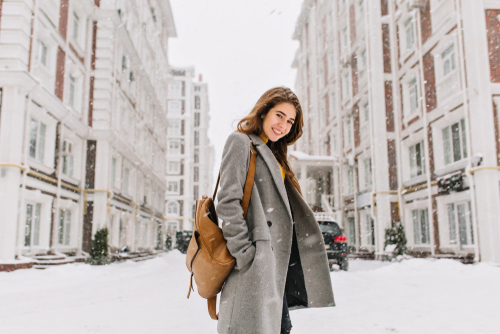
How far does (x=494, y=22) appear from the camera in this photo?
39.5ft

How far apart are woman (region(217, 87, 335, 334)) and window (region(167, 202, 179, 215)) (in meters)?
59.6

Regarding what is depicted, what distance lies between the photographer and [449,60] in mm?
13953

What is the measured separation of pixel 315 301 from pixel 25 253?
12.6 meters

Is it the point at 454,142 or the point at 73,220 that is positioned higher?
the point at 454,142

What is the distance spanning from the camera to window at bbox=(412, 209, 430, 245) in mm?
15805

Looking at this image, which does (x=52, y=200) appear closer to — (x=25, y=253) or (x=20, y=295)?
(x=25, y=253)

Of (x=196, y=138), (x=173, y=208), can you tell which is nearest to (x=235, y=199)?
(x=173, y=208)

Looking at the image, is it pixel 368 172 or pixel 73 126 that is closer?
pixel 73 126

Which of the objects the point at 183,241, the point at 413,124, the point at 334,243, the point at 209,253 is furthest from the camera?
the point at 183,241

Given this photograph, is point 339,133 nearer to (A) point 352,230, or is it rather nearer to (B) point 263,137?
(A) point 352,230

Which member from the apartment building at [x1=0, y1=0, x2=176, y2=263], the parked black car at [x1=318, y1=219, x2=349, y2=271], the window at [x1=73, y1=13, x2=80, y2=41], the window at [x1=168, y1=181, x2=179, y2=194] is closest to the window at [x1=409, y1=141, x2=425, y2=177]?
the parked black car at [x1=318, y1=219, x2=349, y2=271]

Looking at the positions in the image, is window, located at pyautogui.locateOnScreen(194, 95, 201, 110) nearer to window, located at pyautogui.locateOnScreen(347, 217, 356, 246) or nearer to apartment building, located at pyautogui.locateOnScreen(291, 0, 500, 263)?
apartment building, located at pyautogui.locateOnScreen(291, 0, 500, 263)

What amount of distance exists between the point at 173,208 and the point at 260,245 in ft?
198

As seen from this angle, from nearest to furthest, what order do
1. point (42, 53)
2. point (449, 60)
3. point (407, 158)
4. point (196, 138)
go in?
point (449, 60) < point (42, 53) < point (407, 158) < point (196, 138)
